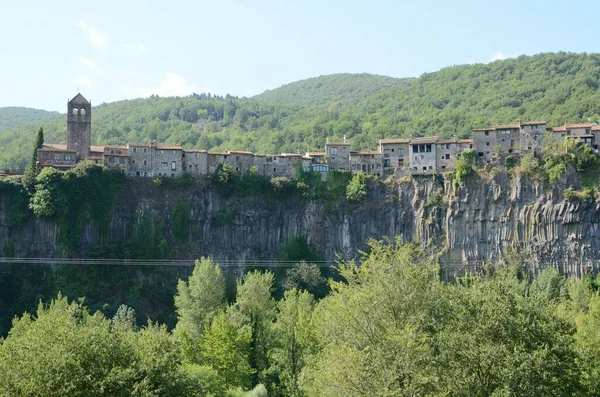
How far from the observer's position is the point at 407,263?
3897 centimetres

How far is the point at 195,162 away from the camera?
105 metres

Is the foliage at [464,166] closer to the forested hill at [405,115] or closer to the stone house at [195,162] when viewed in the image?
the forested hill at [405,115]

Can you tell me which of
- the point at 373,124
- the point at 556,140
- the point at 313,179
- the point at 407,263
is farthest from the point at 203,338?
the point at 373,124

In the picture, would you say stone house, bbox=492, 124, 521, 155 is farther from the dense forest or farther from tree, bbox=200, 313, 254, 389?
the dense forest

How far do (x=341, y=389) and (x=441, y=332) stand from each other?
5.42 metres

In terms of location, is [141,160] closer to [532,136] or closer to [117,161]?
[117,161]

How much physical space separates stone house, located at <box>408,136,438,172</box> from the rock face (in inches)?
82.5

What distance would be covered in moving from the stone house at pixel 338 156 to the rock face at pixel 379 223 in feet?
19.5

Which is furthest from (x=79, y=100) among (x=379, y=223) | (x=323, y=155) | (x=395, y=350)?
(x=395, y=350)

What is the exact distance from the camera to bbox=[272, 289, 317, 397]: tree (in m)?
59.9

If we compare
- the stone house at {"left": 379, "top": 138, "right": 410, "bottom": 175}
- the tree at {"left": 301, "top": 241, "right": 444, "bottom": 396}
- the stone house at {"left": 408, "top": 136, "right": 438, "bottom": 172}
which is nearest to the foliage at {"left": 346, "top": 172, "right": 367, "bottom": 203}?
the stone house at {"left": 379, "top": 138, "right": 410, "bottom": 175}

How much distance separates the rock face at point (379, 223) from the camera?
313ft

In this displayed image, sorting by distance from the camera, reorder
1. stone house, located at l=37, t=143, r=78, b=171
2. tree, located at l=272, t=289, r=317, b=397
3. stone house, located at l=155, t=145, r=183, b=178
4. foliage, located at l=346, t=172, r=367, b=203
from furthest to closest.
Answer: stone house, located at l=155, t=145, r=183, b=178
foliage, located at l=346, t=172, r=367, b=203
stone house, located at l=37, t=143, r=78, b=171
tree, located at l=272, t=289, r=317, b=397

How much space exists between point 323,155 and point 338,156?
2.00 metres
